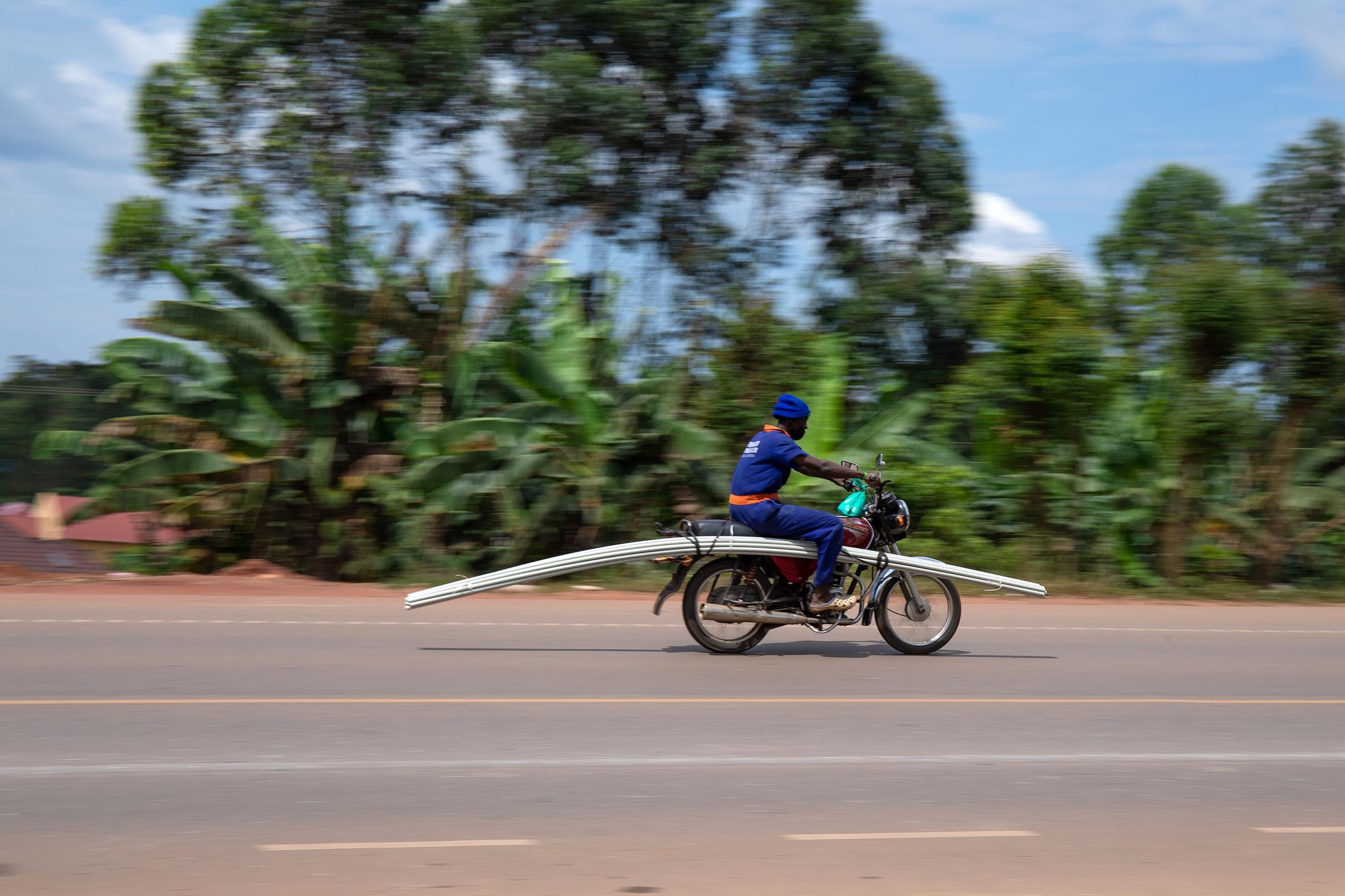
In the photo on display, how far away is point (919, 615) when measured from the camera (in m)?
10.1

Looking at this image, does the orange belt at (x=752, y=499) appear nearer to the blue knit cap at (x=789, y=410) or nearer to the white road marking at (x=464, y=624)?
the blue knit cap at (x=789, y=410)

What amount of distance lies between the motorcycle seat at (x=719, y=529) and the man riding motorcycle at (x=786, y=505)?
5 centimetres

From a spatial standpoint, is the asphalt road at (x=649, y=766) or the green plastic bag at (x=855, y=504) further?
the green plastic bag at (x=855, y=504)

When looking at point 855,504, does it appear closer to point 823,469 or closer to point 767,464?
point 823,469

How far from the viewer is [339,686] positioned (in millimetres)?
8250

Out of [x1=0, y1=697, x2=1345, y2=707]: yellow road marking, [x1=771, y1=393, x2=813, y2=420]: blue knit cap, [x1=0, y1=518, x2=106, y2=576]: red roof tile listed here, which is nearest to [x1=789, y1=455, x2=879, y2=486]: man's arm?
[x1=771, y1=393, x2=813, y2=420]: blue knit cap

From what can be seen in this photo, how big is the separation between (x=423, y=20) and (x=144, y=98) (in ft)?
14.8

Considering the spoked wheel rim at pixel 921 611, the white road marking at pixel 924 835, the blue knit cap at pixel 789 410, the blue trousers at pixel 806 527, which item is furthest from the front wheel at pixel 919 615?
the white road marking at pixel 924 835

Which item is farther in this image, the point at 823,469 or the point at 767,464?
the point at 767,464

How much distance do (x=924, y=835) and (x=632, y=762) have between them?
1661 mm

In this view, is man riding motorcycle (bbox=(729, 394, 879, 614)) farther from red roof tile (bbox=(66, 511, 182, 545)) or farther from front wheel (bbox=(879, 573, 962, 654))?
red roof tile (bbox=(66, 511, 182, 545))

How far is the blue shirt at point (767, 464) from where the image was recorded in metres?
9.67

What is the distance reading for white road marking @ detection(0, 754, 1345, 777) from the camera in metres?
6.10

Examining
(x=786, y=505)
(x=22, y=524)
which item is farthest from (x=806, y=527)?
(x=22, y=524)
